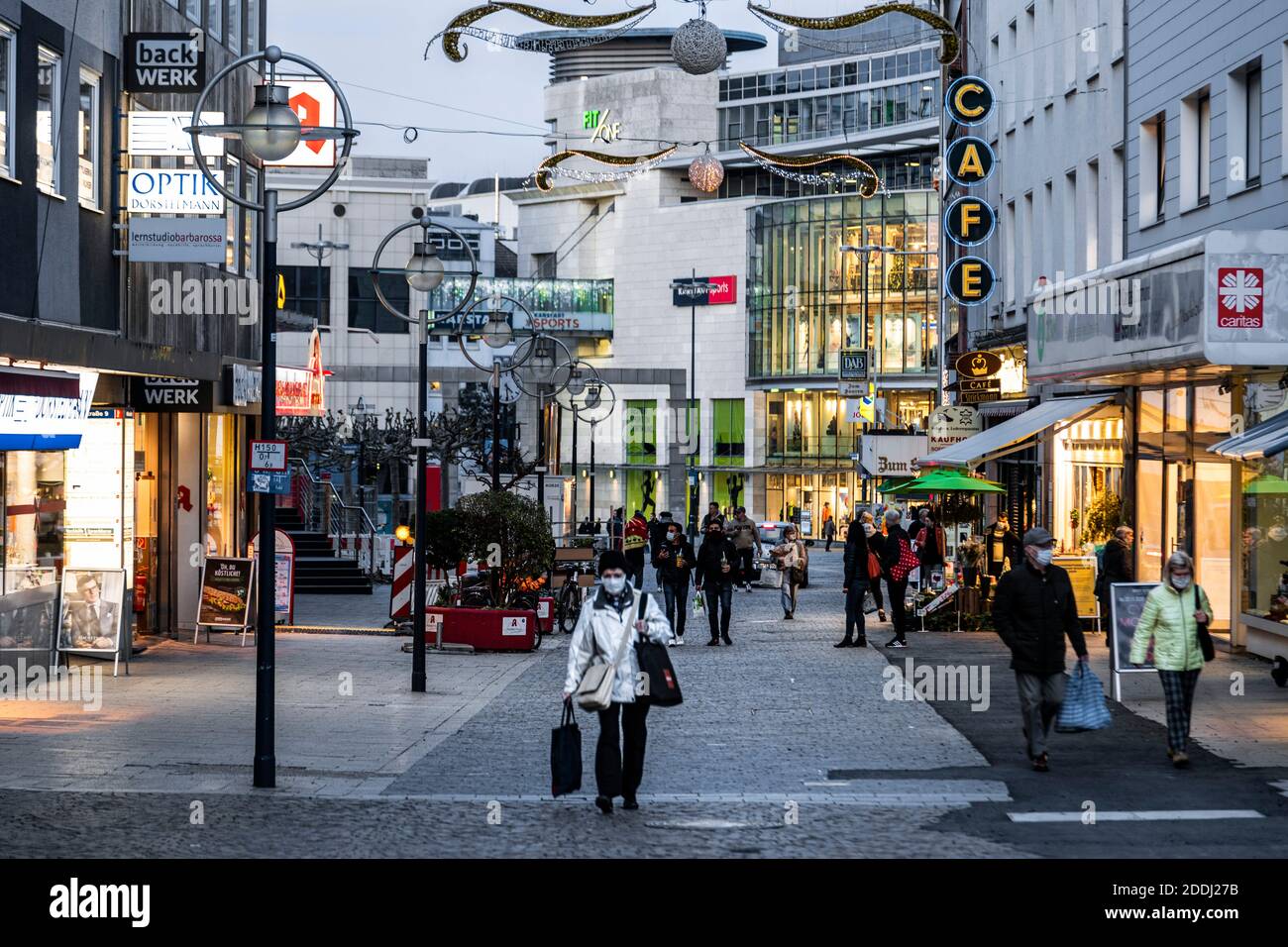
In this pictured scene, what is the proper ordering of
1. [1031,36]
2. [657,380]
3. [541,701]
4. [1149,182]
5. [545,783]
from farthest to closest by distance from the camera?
[657,380] < [1031,36] < [1149,182] < [541,701] < [545,783]

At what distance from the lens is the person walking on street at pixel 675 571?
27031 millimetres

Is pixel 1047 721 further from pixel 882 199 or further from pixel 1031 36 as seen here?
pixel 882 199

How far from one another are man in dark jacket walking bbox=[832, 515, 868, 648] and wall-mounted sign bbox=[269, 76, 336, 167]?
8.95m

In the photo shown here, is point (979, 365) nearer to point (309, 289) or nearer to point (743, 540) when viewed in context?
point (743, 540)

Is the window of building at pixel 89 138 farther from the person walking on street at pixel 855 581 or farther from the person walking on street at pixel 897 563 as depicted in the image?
Answer: the person walking on street at pixel 897 563

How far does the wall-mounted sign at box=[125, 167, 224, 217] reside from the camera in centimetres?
2209

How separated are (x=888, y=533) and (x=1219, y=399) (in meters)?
4.65

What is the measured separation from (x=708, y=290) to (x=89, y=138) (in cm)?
8447

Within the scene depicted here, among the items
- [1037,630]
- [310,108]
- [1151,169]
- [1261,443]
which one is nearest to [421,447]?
[1261,443]

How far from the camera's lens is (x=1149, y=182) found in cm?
2703

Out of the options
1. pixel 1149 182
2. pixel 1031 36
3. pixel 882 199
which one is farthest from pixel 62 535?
pixel 882 199

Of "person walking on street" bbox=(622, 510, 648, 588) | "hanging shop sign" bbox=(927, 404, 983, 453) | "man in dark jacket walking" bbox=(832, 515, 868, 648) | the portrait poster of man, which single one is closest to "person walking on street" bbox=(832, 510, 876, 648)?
"man in dark jacket walking" bbox=(832, 515, 868, 648)

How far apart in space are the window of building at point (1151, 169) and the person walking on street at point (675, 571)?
808 cm

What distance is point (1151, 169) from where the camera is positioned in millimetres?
27000
